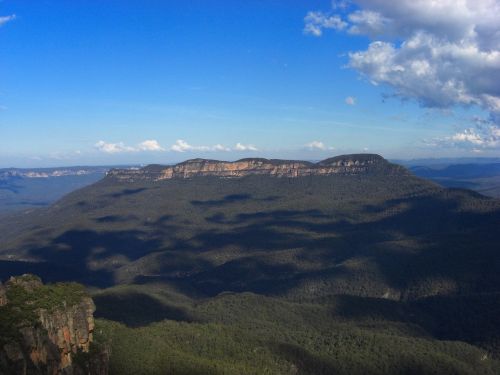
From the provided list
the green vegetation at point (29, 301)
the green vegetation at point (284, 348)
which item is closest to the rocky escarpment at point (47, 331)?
the green vegetation at point (29, 301)

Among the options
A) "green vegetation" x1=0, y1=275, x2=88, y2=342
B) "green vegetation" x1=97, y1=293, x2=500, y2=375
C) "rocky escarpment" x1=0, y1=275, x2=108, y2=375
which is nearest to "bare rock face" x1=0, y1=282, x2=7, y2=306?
"rocky escarpment" x1=0, y1=275, x2=108, y2=375

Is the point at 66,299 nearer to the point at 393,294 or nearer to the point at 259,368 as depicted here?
the point at 259,368

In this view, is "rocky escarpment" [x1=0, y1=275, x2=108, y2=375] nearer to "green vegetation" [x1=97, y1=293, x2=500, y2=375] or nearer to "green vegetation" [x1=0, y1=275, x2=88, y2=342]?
"green vegetation" [x1=0, y1=275, x2=88, y2=342]

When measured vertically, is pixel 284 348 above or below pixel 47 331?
below

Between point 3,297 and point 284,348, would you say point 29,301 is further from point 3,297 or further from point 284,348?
point 284,348

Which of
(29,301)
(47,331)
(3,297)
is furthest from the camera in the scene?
(29,301)

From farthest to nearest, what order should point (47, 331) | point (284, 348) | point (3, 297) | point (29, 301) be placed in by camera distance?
point (284, 348)
point (29, 301)
point (3, 297)
point (47, 331)

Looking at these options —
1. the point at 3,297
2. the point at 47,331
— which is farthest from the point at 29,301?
the point at 47,331

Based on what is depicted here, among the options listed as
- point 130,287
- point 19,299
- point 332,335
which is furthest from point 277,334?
point 19,299
